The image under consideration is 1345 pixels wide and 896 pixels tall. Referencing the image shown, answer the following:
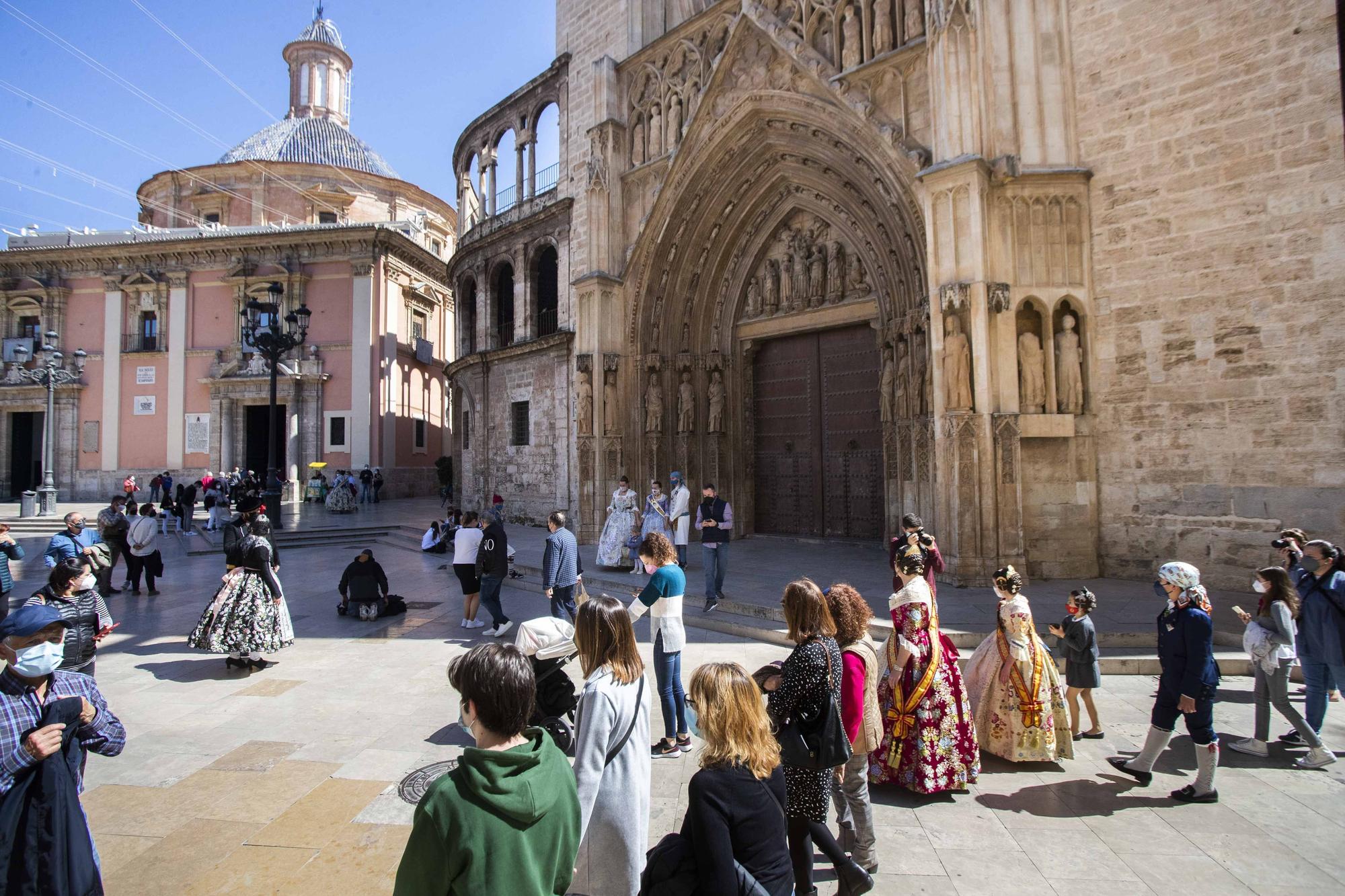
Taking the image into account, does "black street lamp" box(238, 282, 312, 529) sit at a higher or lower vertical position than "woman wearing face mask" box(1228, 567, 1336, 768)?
higher

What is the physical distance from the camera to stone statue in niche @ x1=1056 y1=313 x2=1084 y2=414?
8844 millimetres

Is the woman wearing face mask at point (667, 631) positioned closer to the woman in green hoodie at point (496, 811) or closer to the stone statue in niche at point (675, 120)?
the woman in green hoodie at point (496, 811)

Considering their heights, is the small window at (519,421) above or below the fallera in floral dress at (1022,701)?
above

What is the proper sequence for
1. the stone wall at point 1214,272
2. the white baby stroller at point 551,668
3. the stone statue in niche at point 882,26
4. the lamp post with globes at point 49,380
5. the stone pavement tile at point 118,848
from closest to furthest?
A: the stone pavement tile at point 118,848
the white baby stroller at point 551,668
the stone wall at point 1214,272
the stone statue in niche at point 882,26
the lamp post with globes at point 49,380

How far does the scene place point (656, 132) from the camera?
46.2ft

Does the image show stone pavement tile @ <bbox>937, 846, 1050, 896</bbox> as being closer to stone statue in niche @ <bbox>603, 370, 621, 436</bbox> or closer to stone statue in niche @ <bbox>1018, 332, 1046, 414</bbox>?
stone statue in niche @ <bbox>1018, 332, 1046, 414</bbox>

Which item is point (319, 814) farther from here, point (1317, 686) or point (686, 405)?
point (686, 405)

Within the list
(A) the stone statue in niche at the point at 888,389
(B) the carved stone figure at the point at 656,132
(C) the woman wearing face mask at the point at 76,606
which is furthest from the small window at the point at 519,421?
(C) the woman wearing face mask at the point at 76,606

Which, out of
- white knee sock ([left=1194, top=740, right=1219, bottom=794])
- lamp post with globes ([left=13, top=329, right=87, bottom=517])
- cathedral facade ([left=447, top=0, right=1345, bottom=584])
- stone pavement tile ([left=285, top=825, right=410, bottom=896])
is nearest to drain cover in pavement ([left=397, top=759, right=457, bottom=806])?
stone pavement tile ([left=285, top=825, right=410, bottom=896])

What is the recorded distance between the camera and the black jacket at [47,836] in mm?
2324

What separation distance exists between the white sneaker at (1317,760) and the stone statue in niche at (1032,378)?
5.13 meters

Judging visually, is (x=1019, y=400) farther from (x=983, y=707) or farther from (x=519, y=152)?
(x=519, y=152)

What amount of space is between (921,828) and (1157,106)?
31.2 feet

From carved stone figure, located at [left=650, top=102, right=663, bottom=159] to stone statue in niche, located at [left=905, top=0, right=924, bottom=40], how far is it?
5365 millimetres
